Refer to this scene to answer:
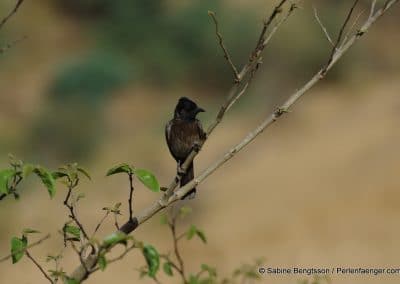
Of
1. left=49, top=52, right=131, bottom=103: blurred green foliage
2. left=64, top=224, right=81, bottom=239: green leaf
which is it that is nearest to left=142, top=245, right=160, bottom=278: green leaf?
left=64, top=224, right=81, bottom=239: green leaf

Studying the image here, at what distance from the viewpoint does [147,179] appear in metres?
2.69

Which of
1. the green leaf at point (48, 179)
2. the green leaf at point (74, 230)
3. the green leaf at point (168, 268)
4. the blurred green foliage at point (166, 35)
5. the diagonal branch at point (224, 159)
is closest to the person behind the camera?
the green leaf at point (168, 268)

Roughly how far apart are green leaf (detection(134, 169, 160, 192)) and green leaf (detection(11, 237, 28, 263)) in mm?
375

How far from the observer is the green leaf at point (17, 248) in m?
2.60

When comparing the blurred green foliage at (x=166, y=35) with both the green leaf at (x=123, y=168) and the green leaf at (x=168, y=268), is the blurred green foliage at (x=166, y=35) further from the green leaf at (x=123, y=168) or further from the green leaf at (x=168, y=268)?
the green leaf at (x=168, y=268)

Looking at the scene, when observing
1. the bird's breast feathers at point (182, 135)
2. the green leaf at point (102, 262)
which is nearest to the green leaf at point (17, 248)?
the green leaf at point (102, 262)

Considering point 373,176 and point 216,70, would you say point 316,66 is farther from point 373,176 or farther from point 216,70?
point 373,176

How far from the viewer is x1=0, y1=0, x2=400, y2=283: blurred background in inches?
537

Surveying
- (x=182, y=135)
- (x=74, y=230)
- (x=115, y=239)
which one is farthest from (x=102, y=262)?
(x=182, y=135)

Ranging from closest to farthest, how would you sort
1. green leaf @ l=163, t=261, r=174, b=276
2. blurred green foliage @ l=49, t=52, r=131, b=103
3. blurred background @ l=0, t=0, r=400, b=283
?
green leaf @ l=163, t=261, r=174, b=276, blurred background @ l=0, t=0, r=400, b=283, blurred green foliage @ l=49, t=52, r=131, b=103

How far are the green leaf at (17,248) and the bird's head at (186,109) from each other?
9.27 feet

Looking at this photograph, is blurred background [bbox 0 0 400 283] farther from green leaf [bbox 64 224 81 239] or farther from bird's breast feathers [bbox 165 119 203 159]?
green leaf [bbox 64 224 81 239]

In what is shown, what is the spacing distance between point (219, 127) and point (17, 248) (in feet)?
65.0

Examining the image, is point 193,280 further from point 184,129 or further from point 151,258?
point 184,129
